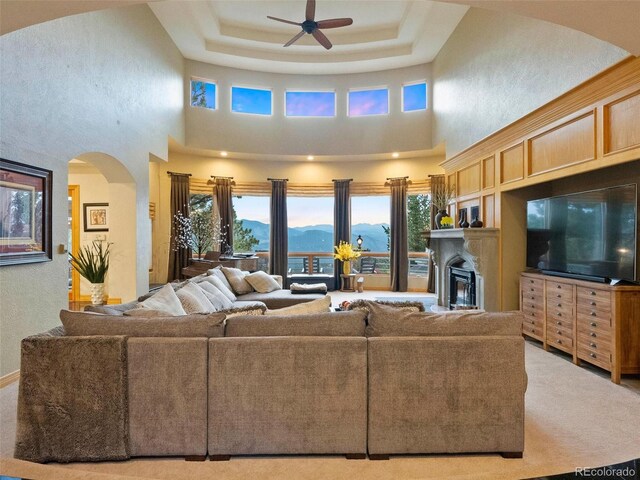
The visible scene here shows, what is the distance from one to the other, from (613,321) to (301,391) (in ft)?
9.25

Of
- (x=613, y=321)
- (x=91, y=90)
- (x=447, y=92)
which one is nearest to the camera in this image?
(x=613, y=321)

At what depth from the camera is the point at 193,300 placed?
3.56 metres

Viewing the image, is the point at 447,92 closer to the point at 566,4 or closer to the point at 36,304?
the point at 566,4

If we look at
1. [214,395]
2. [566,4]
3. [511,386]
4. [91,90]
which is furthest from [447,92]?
[214,395]

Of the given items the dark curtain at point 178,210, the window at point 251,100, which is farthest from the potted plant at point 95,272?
the window at point 251,100

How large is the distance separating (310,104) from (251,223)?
314 cm

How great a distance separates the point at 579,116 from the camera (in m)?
3.59

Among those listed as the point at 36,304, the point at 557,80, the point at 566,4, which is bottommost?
the point at 36,304

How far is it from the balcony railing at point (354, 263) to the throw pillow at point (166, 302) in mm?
5651

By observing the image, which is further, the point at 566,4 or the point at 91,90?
the point at 91,90

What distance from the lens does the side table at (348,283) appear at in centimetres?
882

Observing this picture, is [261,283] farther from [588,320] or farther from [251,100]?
[251,100]

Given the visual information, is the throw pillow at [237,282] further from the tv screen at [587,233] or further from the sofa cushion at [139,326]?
the tv screen at [587,233]

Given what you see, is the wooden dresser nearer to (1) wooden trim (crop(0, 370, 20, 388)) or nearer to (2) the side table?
(2) the side table
